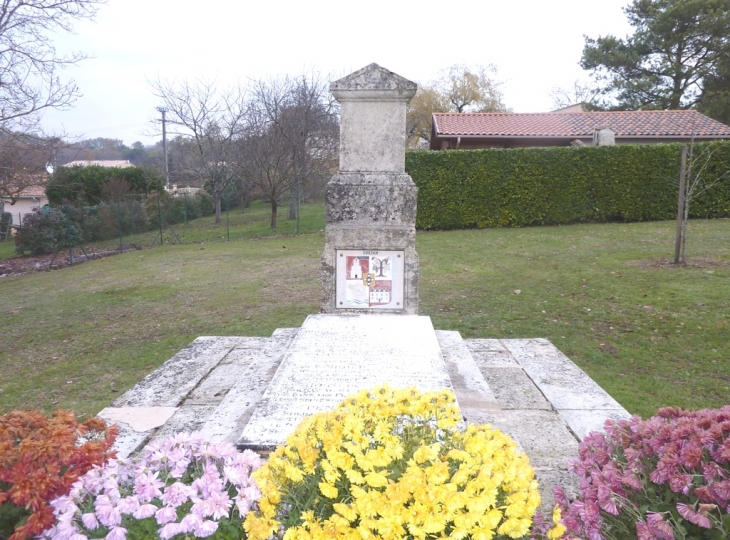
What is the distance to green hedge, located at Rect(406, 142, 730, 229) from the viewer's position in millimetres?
14773

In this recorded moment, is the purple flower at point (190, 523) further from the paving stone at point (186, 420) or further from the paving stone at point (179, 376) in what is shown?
the paving stone at point (179, 376)

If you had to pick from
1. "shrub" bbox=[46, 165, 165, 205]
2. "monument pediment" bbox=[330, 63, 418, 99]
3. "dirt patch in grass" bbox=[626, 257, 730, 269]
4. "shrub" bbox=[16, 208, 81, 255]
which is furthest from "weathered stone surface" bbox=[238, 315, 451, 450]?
"shrub" bbox=[46, 165, 165, 205]

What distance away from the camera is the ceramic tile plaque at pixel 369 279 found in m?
4.21

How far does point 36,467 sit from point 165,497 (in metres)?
0.52

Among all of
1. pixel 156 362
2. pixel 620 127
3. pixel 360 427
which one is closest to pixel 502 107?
pixel 620 127

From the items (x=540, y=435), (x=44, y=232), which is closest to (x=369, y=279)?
(x=540, y=435)

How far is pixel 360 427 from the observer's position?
1.71m

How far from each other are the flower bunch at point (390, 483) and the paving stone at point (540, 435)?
98 centimetres

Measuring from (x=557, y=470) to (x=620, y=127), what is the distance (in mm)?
20113

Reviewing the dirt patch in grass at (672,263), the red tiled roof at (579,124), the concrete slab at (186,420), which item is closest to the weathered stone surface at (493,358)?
the concrete slab at (186,420)

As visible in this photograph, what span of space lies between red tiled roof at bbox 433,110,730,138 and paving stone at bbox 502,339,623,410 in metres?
15.5

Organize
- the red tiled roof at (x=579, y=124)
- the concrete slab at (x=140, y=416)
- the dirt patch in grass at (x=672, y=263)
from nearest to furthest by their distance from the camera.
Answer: the concrete slab at (x=140, y=416) → the dirt patch in grass at (x=672, y=263) → the red tiled roof at (x=579, y=124)

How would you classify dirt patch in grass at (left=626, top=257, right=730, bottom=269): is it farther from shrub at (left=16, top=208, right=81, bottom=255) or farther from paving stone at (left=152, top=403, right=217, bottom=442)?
shrub at (left=16, top=208, right=81, bottom=255)

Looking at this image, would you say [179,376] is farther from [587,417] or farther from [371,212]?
[587,417]
